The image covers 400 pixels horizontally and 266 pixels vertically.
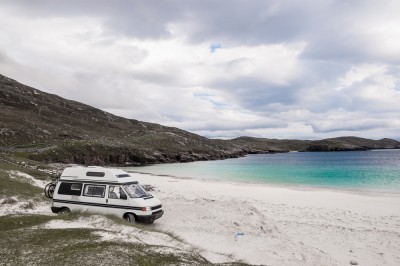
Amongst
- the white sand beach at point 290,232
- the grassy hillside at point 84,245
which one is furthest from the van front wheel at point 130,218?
the grassy hillside at point 84,245

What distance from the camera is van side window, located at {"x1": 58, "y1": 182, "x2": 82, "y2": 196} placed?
22.2 metres

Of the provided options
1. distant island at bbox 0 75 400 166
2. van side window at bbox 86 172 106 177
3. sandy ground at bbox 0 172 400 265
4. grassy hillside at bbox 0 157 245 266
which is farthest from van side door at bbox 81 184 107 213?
distant island at bbox 0 75 400 166

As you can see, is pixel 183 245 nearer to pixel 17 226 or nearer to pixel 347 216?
pixel 17 226

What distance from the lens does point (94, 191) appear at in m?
21.9

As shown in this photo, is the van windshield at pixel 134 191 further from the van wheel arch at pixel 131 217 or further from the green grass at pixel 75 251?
the green grass at pixel 75 251

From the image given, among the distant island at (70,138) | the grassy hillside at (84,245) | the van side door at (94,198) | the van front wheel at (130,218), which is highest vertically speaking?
the distant island at (70,138)

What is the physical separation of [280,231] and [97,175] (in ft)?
41.4

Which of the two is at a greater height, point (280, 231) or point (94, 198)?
point (94, 198)

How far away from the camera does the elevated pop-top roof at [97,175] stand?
2155 cm

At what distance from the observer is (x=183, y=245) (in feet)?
50.2

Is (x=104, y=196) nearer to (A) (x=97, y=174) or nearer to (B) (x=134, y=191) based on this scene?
(A) (x=97, y=174)

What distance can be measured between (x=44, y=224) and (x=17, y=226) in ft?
3.98

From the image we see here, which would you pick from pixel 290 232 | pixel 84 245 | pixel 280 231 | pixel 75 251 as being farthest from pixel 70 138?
pixel 75 251

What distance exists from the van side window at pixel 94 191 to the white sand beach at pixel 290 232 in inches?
165
